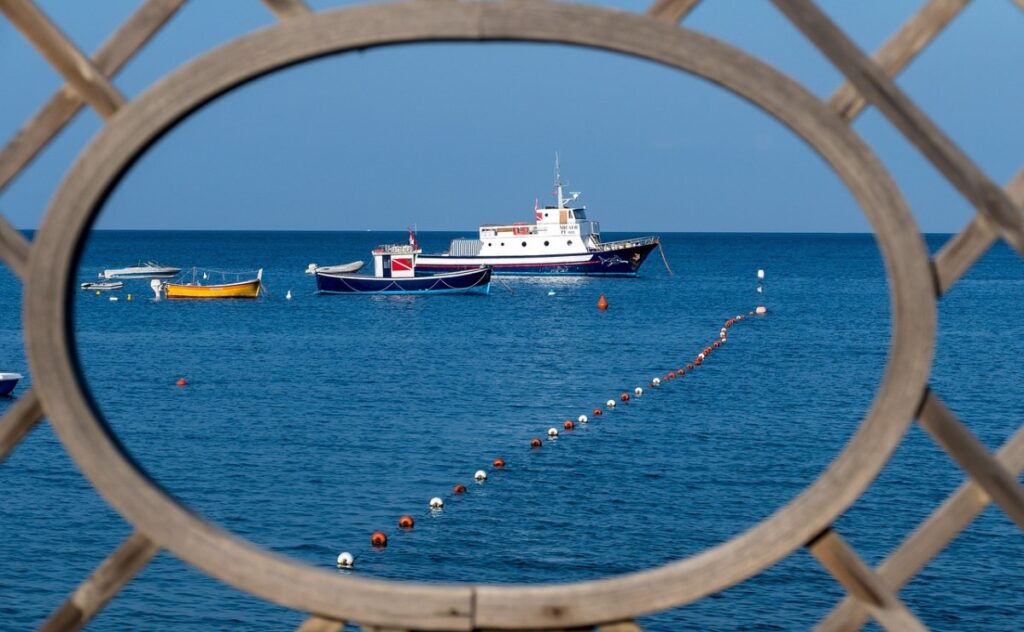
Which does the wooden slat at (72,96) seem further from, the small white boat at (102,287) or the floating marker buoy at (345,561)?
the small white boat at (102,287)

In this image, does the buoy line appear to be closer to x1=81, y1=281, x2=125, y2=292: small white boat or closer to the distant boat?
the distant boat

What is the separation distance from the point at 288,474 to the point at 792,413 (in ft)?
44.2

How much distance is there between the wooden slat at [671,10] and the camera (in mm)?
2830

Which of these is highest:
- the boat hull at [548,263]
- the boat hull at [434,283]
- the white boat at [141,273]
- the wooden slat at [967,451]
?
the white boat at [141,273]

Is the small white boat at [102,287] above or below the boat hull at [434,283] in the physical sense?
above

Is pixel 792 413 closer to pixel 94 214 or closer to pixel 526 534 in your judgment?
pixel 526 534

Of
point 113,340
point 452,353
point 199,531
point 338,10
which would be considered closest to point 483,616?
point 199,531

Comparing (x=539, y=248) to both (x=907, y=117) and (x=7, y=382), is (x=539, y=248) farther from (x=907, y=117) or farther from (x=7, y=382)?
(x=907, y=117)

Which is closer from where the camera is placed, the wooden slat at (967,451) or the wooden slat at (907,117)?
the wooden slat at (907,117)

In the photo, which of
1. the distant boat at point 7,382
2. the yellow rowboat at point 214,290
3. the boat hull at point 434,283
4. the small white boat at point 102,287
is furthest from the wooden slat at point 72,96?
→ the small white boat at point 102,287

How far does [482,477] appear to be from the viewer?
24.3 m

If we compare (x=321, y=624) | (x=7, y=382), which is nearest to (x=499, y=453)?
(x=7, y=382)

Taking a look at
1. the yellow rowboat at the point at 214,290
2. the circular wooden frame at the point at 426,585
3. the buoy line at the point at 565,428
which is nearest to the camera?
the circular wooden frame at the point at 426,585

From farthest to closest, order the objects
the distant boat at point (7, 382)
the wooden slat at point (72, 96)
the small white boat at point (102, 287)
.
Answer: the small white boat at point (102, 287) → the distant boat at point (7, 382) → the wooden slat at point (72, 96)
